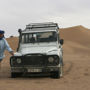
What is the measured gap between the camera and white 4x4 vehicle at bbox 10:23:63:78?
34.9ft

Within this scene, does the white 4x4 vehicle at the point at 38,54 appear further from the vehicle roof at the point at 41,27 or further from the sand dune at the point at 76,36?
the sand dune at the point at 76,36

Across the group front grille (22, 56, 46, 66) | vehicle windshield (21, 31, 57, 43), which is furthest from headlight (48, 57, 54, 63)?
vehicle windshield (21, 31, 57, 43)

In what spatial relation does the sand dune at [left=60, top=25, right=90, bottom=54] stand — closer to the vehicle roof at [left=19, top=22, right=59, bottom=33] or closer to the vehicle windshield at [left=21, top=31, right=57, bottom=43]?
the vehicle roof at [left=19, top=22, right=59, bottom=33]

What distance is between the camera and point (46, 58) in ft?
35.1

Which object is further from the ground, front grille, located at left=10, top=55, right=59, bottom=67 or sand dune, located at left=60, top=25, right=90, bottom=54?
front grille, located at left=10, top=55, right=59, bottom=67

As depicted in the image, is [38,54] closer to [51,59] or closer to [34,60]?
[34,60]

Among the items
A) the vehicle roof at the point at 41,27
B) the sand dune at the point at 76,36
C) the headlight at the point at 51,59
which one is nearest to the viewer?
the headlight at the point at 51,59

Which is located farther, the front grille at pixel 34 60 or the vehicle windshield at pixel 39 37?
the vehicle windshield at pixel 39 37

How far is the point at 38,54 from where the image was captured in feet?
35.2

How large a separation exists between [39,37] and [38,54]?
61.8 inches

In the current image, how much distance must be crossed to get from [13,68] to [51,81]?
151cm

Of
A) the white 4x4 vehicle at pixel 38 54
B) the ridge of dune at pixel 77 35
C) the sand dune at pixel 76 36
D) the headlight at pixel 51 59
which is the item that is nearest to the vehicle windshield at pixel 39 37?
the white 4x4 vehicle at pixel 38 54

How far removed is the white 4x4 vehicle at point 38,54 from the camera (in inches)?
419

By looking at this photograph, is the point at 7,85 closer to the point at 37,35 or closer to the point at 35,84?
the point at 35,84
